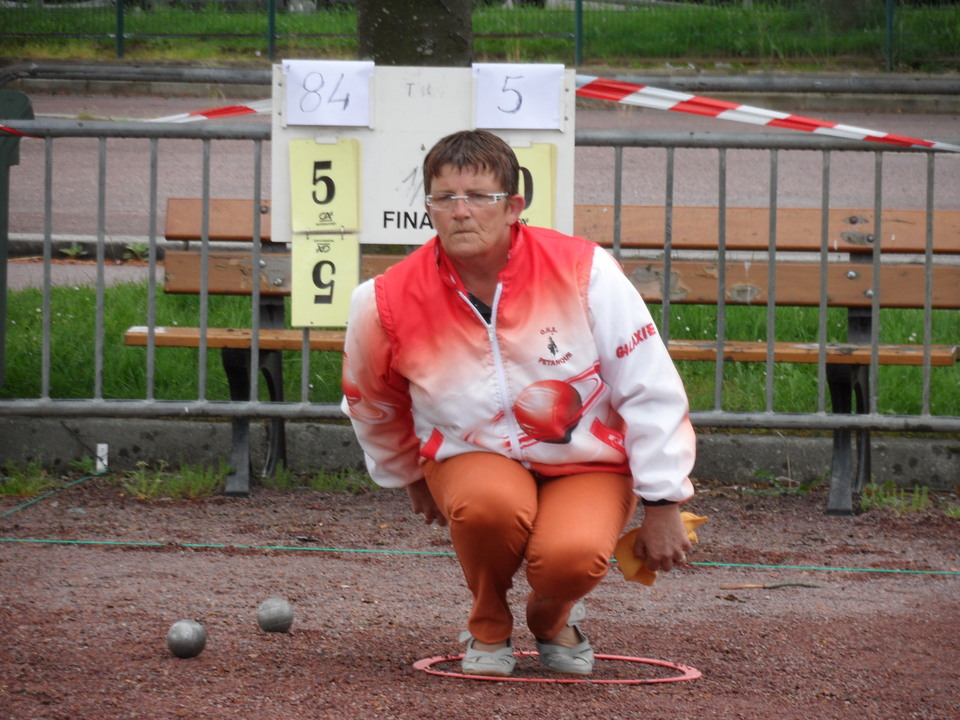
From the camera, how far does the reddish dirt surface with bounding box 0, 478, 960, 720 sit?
11.4 ft

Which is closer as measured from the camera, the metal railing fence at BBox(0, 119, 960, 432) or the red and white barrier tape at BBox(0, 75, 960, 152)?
the metal railing fence at BBox(0, 119, 960, 432)

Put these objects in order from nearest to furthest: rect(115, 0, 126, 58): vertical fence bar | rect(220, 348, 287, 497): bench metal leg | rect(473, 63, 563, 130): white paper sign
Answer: rect(473, 63, 563, 130): white paper sign
rect(220, 348, 287, 497): bench metal leg
rect(115, 0, 126, 58): vertical fence bar

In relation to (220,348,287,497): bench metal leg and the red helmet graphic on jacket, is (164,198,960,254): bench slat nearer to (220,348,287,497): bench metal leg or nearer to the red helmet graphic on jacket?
(220,348,287,497): bench metal leg

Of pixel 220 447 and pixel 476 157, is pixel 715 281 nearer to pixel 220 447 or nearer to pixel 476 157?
pixel 220 447

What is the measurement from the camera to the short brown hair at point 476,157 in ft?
11.4

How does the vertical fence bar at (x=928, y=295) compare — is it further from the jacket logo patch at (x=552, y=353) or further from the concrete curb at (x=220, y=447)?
the jacket logo patch at (x=552, y=353)

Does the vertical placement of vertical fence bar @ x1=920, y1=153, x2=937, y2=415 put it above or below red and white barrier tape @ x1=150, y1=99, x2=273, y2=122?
below

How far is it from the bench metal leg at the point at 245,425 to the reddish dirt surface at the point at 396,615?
117mm

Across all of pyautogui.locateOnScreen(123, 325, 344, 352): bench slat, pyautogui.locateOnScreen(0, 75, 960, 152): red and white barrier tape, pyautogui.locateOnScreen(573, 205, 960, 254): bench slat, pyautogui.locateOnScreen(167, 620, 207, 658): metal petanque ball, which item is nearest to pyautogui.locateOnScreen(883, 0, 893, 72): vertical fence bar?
pyautogui.locateOnScreen(573, 205, 960, 254): bench slat

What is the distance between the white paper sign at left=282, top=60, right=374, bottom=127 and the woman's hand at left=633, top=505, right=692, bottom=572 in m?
2.58

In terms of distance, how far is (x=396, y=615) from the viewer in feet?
14.3

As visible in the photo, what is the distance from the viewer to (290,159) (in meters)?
5.60

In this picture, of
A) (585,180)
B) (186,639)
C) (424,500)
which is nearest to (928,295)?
(424,500)

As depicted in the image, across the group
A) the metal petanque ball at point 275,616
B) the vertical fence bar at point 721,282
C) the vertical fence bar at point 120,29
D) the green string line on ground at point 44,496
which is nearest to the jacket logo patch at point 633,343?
the metal petanque ball at point 275,616
